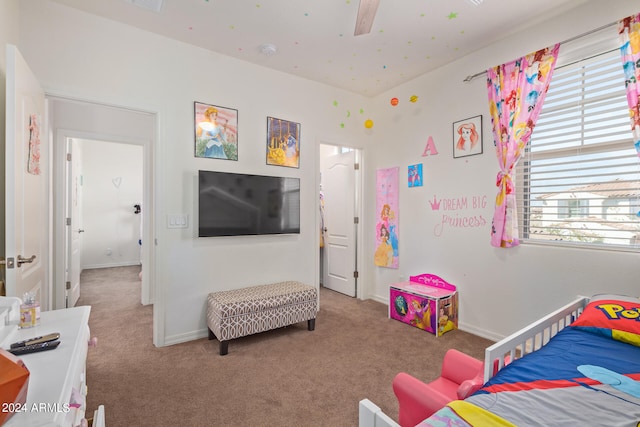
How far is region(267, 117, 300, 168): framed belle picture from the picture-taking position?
3.22 metres

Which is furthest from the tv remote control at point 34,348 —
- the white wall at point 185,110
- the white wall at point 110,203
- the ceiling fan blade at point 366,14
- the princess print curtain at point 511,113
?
the white wall at point 110,203

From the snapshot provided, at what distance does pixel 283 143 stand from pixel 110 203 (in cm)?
499

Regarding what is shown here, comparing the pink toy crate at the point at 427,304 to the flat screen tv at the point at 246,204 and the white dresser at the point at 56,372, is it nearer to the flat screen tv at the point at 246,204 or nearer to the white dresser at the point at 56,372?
the flat screen tv at the point at 246,204

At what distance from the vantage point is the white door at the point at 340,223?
4.11 metres

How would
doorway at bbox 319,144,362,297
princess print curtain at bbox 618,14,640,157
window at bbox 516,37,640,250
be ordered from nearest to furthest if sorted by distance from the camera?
1. princess print curtain at bbox 618,14,640,157
2. window at bbox 516,37,640,250
3. doorway at bbox 319,144,362,297

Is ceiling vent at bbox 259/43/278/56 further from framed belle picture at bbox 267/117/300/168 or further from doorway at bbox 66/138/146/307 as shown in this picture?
doorway at bbox 66/138/146/307

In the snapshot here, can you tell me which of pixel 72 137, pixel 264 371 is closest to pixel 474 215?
pixel 264 371

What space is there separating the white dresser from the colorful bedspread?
0.92 meters

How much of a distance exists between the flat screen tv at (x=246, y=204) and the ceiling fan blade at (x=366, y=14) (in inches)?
67.3

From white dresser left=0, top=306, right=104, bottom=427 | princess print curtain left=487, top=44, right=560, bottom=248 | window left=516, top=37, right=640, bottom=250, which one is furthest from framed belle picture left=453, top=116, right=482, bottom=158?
white dresser left=0, top=306, right=104, bottom=427

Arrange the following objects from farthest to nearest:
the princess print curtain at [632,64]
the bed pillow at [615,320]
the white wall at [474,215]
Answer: the white wall at [474,215] → the princess print curtain at [632,64] → the bed pillow at [615,320]

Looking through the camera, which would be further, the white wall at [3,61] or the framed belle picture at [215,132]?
the framed belle picture at [215,132]

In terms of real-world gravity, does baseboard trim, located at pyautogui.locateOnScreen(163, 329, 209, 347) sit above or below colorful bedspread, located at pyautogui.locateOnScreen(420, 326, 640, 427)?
below

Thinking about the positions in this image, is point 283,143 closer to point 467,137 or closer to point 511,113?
point 467,137
